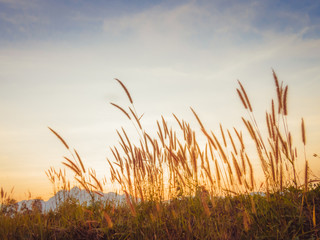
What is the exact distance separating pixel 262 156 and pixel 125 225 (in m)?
1.89

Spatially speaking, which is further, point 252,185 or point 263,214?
point 252,185

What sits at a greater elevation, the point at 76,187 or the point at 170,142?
the point at 170,142

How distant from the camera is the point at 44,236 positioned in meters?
2.96

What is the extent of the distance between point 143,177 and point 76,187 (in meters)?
2.86

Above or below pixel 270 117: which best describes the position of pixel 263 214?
below

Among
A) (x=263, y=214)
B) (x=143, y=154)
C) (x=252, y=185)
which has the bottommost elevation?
(x=263, y=214)

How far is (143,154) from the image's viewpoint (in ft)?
12.5

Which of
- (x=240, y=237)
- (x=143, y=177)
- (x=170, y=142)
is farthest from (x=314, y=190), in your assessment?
(x=143, y=177)

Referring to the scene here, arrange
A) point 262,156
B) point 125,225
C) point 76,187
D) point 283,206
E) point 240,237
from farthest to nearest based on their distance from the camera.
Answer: point 76,187 → point 262,156 → point 125,225 → point 283,206 → point 240,237

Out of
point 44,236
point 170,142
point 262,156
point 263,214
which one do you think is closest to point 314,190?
point 262,156

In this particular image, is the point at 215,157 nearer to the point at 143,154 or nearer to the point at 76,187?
the point at 143,154

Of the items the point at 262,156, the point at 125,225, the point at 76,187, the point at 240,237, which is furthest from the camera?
the point at 76,187

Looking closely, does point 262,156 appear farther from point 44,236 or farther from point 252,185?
point 44,236

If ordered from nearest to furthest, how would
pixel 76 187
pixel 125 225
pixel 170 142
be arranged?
pixel 125 225 < pixel 170 142 < pixel 76 187
